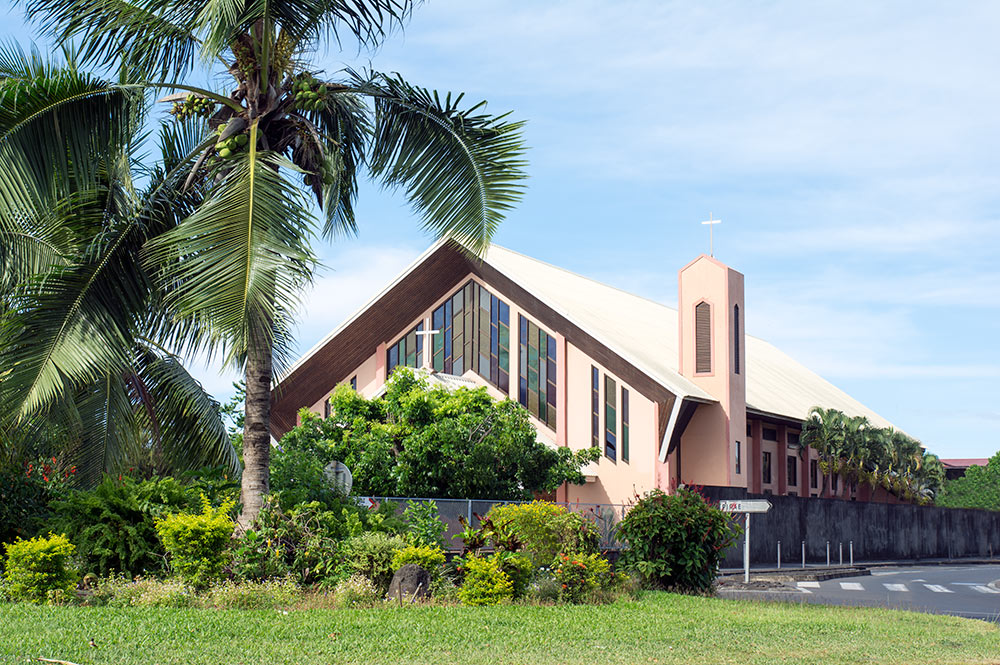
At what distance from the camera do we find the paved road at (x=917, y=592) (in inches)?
764

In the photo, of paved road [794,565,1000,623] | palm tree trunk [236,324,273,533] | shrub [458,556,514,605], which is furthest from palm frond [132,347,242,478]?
paved road [794,565,1000,623]

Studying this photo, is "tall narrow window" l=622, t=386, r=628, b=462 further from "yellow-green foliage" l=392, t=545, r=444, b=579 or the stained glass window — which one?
"yellow-green foliage" l=392, t=545, r=444, b=579

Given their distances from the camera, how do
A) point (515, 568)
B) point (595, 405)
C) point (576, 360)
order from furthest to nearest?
point (576, 360)
point (595, 405)
point (515, 568)

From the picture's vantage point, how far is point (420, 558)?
14461 millimetres

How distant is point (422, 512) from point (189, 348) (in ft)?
15.1

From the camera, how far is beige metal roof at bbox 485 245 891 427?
3278 centimetres

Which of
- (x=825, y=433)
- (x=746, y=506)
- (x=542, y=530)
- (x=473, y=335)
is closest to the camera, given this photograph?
(x=542, y=530)

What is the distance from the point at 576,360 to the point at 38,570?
23.0 meters

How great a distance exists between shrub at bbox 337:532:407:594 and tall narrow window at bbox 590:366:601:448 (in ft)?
64.6

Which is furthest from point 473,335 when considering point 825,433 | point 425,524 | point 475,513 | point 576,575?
point 576,575

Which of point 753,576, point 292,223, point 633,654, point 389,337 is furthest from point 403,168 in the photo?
point 389,337

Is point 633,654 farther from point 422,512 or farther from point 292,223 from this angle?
point 422,512

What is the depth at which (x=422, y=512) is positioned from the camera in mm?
17750

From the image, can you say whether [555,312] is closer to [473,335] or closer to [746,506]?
[473,335]
